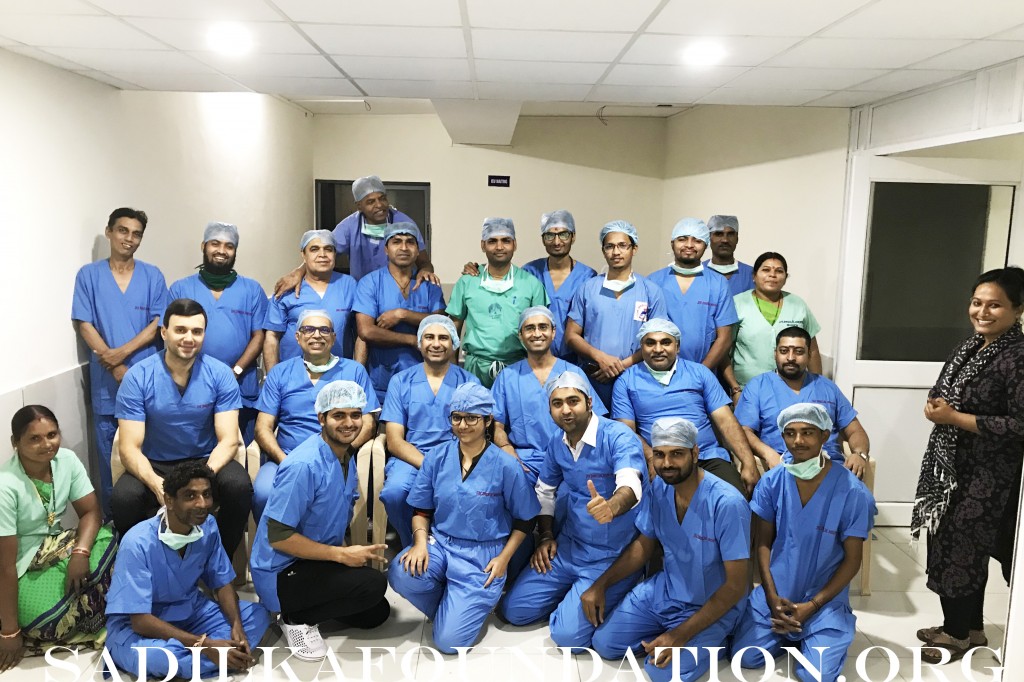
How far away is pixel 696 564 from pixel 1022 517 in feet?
3.49

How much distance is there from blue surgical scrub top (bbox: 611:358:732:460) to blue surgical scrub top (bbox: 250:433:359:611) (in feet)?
4.25

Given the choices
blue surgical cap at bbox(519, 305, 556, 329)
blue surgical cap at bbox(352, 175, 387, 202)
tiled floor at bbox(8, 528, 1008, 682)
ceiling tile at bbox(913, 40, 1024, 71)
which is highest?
ceiling tile at bbox(913, 40, 1024, 71)

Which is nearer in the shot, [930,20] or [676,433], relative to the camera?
[930,20]

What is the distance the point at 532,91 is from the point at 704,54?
3.56ft

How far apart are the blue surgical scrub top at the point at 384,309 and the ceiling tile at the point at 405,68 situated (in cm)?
101

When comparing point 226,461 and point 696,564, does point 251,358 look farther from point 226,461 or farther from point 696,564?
point 696,564

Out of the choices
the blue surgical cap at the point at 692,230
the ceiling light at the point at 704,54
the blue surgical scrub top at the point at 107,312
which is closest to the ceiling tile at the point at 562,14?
the ceiling light at the point at 704,54

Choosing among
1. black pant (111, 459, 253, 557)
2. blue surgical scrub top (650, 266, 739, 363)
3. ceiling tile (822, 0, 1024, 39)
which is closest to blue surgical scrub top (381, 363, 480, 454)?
black pant (111, 459, 253, 557)

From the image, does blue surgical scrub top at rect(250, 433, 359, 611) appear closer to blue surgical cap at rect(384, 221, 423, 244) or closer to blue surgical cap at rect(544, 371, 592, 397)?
blue surgical cap at rect(544, 371, 592, 397)

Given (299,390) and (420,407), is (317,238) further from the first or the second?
(420,407)

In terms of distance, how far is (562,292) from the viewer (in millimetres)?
4031

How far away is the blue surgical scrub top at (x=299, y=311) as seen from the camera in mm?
3834

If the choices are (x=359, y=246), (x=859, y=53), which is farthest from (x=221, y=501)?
(x=859, y=53)

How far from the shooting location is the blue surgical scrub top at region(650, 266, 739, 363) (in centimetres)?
384
